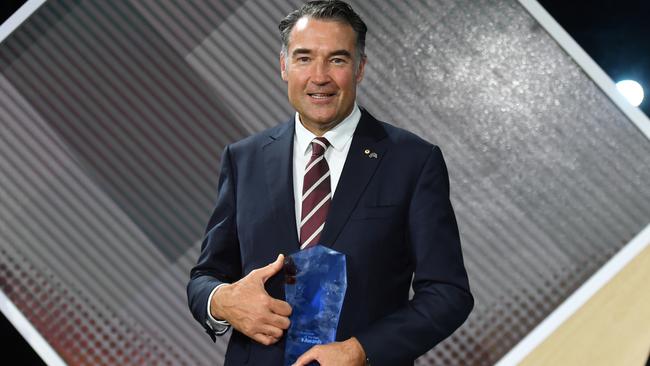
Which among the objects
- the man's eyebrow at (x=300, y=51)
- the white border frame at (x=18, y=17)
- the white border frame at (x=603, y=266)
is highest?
the white border frame at (x=18, y=17)

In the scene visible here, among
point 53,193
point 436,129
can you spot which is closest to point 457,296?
A: point 436,129

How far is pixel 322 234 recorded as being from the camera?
0.80 m

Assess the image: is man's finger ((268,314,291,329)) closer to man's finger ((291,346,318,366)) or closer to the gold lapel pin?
man's finger ((291,346,318,366))

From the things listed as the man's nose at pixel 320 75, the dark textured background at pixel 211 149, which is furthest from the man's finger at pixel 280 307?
the dark textured background at pixel 211 149

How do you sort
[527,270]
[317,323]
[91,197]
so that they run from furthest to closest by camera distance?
[91,197] < [527,270] < [317,323]

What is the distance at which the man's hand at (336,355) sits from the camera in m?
0.73

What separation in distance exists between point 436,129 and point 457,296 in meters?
0.85

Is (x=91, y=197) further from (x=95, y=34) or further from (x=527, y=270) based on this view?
(x=527, y=270)

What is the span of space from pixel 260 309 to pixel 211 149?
972 millimetres

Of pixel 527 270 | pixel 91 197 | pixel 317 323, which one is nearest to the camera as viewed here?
pixel 317 323

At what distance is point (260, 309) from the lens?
0.76 meters

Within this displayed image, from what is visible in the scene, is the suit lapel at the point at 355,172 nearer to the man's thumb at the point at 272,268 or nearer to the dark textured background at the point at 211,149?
the man's thumb at the point at 272,268

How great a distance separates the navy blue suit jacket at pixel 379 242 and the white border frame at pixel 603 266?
83 cm

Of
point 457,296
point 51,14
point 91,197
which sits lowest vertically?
point 457,296
